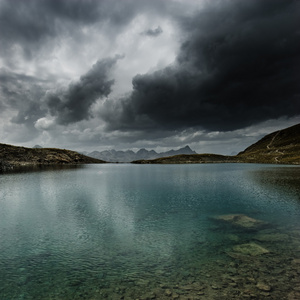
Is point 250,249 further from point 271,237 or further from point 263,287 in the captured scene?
point 263,287

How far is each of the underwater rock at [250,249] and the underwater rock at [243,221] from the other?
7.46 m

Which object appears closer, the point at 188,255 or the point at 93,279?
the point at 93,279

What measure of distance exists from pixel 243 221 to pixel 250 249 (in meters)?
11.9

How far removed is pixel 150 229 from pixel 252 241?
46.5ft

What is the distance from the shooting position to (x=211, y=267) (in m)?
20.5

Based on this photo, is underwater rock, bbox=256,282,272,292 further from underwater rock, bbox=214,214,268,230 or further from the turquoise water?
underwater rock, bbox=214,214,268,230

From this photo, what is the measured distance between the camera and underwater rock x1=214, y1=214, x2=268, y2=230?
3288 cm

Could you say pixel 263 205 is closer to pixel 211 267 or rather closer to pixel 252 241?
pixel 252 241

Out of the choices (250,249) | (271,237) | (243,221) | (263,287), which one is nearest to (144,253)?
(263,287)

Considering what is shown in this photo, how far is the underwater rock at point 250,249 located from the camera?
76.4 ft

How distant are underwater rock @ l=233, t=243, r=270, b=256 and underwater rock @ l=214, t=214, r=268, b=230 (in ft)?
24.5

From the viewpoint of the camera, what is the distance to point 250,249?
24.2 m

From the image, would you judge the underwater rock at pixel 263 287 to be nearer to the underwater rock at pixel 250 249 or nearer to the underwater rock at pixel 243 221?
the underwater rock at pixel 250 249

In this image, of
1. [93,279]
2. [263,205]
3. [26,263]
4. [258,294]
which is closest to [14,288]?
[26,263]
